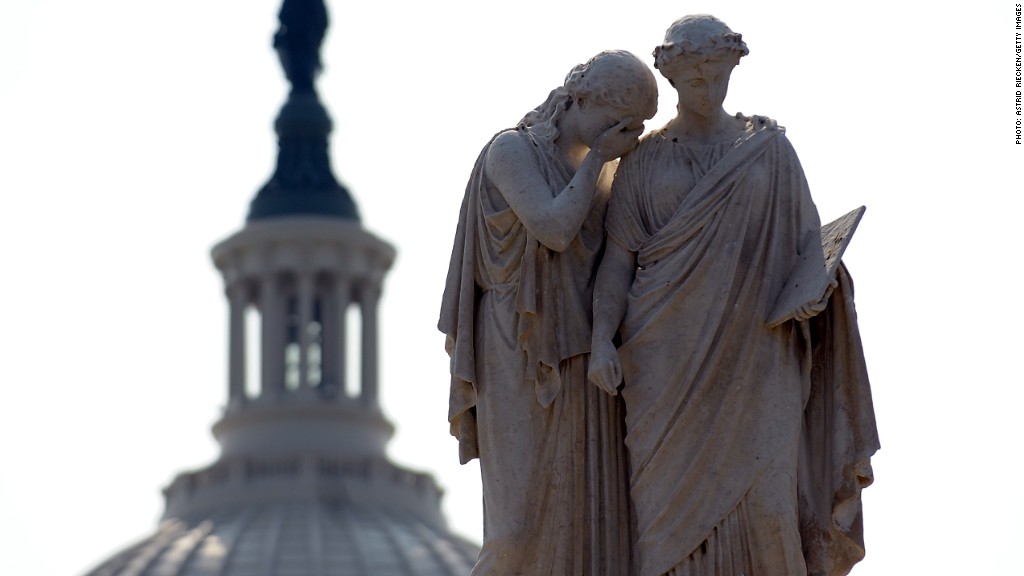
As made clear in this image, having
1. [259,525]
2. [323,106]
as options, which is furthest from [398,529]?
[323,106]

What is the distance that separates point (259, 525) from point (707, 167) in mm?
127262

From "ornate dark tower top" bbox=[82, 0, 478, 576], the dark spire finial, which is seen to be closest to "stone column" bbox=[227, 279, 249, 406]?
"ornate dark tower top" bbox=[82, 0, 478, 576]

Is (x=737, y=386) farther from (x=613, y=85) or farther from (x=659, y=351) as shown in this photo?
(x=613, y=85)

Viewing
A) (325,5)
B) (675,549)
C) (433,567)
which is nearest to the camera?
(675,549)

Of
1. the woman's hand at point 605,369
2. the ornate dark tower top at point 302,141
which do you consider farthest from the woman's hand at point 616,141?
the ornate dark tower top at point 302,141

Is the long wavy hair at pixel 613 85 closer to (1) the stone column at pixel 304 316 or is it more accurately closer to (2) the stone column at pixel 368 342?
(1) the stone column at pixel 304 316

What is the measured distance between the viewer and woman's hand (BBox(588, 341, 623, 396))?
1873 centimetres

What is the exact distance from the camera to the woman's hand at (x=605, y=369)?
18.7m

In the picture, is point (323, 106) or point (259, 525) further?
point (323, 106)

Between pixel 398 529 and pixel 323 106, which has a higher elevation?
pixel 323 106

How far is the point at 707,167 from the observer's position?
1934cm

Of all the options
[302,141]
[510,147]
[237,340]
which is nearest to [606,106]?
[510,147]

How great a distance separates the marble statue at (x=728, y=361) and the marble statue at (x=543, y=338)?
0.18m

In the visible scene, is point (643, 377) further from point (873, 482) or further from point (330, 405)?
point (330, 405)
